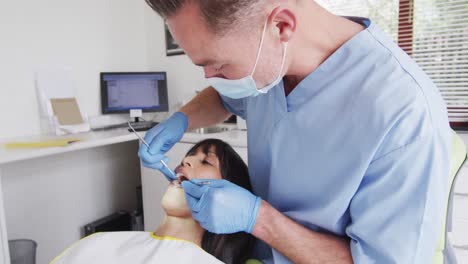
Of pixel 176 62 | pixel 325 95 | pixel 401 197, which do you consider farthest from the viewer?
pixel 176 62

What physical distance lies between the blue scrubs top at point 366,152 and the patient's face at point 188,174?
0.93 feet

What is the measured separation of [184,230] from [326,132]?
0.56m

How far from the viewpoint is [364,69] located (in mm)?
789

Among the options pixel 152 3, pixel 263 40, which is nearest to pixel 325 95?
pixel 263 40

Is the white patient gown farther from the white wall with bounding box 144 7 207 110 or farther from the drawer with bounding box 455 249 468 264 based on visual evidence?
the white wall with bounding box 144 7 207 110

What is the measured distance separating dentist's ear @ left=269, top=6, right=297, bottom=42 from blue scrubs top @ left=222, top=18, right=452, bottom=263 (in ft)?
0.42

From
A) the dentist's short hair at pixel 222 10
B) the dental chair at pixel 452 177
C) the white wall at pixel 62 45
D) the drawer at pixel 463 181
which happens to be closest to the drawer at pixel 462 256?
the drawer at pixel 463 181

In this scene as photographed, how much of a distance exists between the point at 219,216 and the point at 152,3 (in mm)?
500

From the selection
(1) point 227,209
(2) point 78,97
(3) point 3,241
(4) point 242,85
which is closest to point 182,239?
(1) point 227,209

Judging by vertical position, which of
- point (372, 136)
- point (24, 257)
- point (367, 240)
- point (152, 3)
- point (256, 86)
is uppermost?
point (152, 3)

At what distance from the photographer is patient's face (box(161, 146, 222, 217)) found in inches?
43.1

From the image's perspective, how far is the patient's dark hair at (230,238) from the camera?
1094 mm

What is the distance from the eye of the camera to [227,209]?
835mm

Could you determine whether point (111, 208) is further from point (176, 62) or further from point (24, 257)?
point (176, 62)
